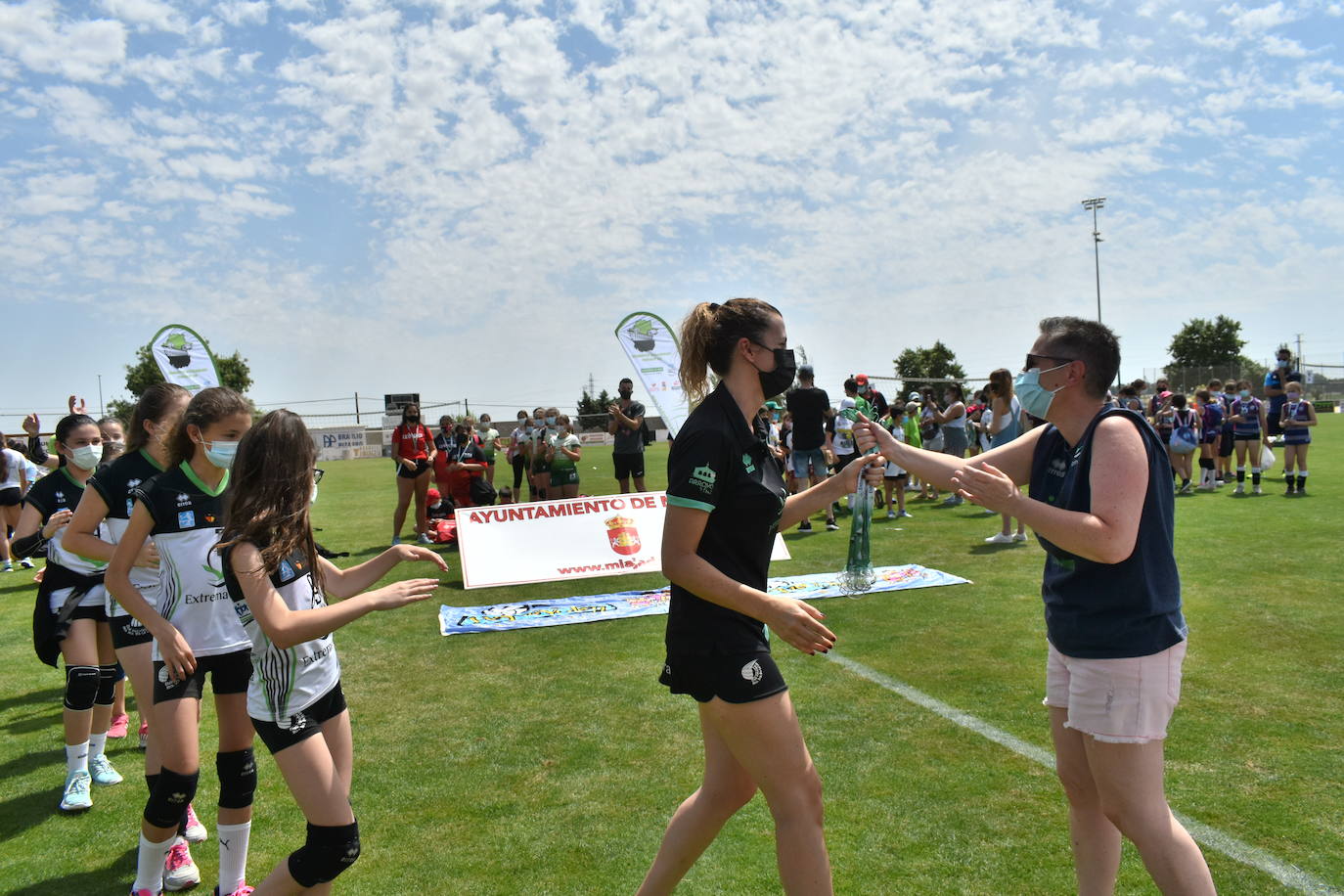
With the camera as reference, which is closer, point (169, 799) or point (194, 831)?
point (169, 799)

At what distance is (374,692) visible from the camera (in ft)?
21.6

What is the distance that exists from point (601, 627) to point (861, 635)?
2.38 metres

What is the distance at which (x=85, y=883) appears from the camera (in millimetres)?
3920

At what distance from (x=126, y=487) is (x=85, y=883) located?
1759 mm

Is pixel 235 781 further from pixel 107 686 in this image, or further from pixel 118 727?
pixel 118 727

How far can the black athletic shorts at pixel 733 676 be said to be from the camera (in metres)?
2.75

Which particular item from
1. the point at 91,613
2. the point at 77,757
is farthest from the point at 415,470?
the point at 77,757

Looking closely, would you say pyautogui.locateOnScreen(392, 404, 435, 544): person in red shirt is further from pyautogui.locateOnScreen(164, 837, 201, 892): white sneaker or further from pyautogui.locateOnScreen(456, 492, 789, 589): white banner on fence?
pyautogui.locateOnScreen(164, 837, 201, 892): white sneaker

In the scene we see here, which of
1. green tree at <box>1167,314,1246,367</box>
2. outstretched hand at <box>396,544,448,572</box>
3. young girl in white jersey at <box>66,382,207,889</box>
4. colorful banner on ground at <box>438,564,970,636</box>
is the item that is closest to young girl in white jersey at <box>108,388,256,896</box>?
young girl in white jersey at <box>66,382,207,889</box>

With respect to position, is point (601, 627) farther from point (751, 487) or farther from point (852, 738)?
point (751, 487)

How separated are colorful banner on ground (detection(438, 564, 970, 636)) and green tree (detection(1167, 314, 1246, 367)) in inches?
2645

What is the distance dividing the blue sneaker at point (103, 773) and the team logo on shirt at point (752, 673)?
432 centimetres

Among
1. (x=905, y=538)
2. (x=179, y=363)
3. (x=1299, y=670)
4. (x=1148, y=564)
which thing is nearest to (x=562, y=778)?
(x=1148, y=564)

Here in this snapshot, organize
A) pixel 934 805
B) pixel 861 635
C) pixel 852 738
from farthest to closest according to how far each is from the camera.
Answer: pixel 861 635, pixel 852 738, pixel 934 805
